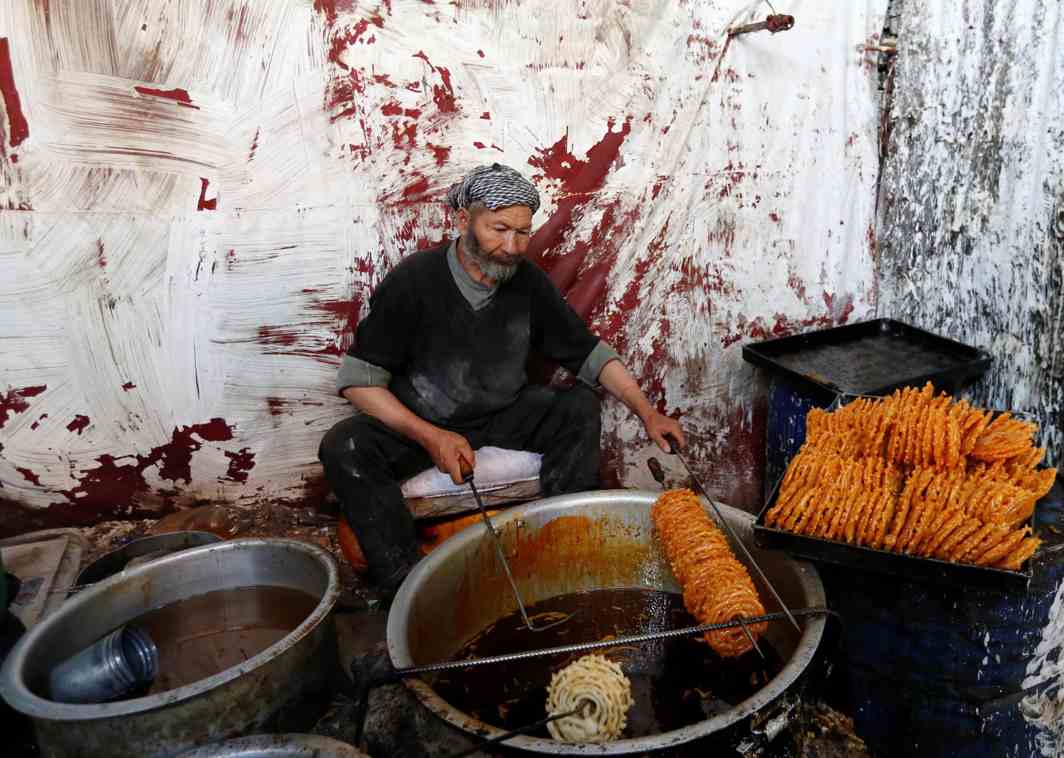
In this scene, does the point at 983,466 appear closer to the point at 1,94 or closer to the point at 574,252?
the point at 574,252

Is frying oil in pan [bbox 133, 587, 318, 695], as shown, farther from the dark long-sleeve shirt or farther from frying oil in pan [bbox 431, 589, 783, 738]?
the dark long-sleeve shirt

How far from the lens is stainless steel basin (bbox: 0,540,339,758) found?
213 centimetres

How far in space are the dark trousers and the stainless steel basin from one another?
558mm

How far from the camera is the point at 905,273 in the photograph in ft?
14.3

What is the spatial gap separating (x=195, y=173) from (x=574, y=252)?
6.20 ft

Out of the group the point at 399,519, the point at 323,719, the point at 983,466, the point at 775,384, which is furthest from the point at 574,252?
the point at 323,719

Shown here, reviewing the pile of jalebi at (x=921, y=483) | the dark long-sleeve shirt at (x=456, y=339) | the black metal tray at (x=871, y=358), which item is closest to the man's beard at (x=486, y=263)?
the dark long-sleeve shirt at (x=456, y=339)

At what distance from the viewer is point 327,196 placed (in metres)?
3.77

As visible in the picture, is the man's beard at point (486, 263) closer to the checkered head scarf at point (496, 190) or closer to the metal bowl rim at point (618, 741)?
the checkered head scarf at point (496, 190)

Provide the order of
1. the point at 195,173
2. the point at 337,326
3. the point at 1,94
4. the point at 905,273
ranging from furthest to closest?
the point at 905,273 < the point at 337,326 < the point at 195,173 < the point at 1,94

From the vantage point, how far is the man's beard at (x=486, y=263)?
346 centimetres

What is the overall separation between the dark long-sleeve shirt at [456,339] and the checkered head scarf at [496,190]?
340 mm

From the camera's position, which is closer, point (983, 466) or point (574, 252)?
point (983, 466)

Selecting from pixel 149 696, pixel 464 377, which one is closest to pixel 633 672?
pixel 149 696
